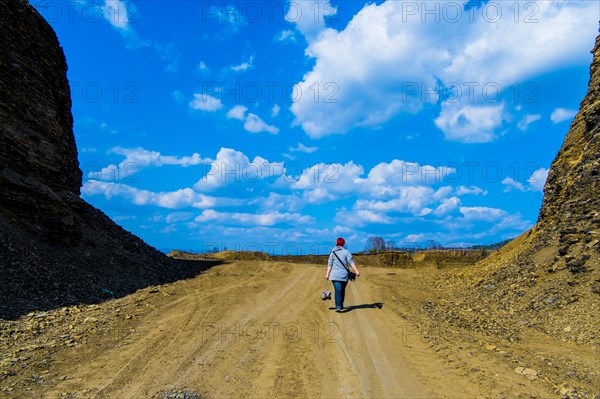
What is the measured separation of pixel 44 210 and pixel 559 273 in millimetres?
20561

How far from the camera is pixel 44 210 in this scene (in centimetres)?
1647

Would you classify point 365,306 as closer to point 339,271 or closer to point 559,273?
point 339,271

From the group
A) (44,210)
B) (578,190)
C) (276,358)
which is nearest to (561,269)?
(578,190)

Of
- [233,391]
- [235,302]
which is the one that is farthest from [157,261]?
[233,391]

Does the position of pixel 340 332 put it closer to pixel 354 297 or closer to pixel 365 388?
pixel 365 388

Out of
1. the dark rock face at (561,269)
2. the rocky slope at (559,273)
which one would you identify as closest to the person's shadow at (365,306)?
the rocky slope at (559,273)

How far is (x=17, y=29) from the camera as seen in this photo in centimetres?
1956

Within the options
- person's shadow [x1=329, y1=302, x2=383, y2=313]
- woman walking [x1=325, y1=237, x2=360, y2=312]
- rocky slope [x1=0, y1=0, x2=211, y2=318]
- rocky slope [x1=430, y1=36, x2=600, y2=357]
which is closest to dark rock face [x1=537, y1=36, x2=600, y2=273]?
rocky slope [x1=430, y1=36, x2=600, y2=357]

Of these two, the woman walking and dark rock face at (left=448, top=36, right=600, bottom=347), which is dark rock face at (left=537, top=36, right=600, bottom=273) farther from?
the woman walking

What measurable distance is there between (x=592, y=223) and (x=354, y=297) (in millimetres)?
8717

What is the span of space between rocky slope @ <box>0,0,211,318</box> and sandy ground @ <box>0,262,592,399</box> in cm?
309

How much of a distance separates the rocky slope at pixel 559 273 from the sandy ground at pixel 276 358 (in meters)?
2.57

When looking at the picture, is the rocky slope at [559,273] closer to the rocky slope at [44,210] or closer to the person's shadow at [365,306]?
the person's shadow at [365,306]

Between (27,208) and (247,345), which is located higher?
(27,208)
